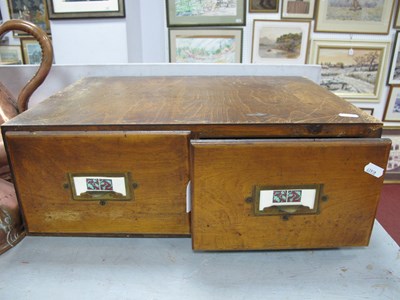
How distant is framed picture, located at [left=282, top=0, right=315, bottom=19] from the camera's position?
71.3 inches

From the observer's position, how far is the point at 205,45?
6.13ft

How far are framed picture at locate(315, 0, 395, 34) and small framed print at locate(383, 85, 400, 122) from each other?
1.19 feet

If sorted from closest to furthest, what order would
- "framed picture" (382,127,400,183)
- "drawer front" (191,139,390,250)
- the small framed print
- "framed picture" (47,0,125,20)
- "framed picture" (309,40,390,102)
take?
"drawer front" (191,139,390,250) < "framed picture" (47,0,125,20) < "framed picture" (309,40,390,102) < the small framed print < "framed picture" (382,127,400,183)

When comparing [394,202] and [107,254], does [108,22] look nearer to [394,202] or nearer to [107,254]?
[107,254]

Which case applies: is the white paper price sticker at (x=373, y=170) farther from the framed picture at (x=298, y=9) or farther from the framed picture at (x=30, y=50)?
the framed picture at (x=30, y=50)

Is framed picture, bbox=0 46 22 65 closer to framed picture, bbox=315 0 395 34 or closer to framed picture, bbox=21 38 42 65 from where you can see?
framed picture, bbox=21 38 42 65

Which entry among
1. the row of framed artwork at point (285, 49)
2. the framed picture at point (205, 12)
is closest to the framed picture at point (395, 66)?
the row of framed artwork at point (285, 49)

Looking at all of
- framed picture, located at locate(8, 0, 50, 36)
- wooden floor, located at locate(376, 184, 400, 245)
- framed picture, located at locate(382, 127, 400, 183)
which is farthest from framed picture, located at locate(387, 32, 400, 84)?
framed picture, located at locate(8, 0, 50, 36)

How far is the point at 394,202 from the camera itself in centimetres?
205

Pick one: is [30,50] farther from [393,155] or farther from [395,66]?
[393,155]

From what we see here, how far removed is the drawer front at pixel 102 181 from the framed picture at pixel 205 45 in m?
1.46

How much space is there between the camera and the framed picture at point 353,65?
191 centimetres

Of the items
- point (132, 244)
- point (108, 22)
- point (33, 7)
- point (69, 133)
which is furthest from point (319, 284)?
point (33, 7)

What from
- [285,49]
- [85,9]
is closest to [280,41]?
[285,49]
